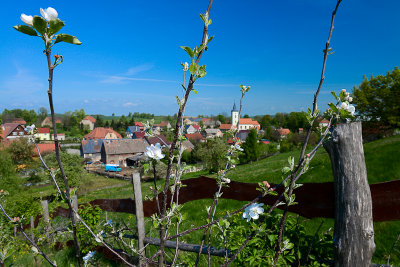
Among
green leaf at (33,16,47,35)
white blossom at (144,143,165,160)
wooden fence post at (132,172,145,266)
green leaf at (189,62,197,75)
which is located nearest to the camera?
green leaf at (33,16,47,35)

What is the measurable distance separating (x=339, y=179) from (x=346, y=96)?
2.24 ft

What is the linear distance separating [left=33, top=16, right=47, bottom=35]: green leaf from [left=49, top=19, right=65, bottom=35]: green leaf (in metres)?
0.02

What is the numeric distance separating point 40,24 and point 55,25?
41mm

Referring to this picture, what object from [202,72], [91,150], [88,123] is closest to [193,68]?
[202,72]

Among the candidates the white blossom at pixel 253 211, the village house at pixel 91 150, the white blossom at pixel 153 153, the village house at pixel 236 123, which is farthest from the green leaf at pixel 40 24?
the village house at pixel 91 150

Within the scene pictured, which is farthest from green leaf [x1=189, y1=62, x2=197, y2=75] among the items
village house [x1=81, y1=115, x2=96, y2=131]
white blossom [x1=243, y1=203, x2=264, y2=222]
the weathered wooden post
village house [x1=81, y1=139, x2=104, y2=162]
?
village house [x1=81, y1=115, x2=96, y2=131]

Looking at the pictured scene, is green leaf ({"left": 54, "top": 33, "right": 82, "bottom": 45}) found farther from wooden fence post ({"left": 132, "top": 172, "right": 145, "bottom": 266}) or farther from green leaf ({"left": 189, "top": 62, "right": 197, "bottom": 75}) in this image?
wooden fence post ({"left": 132, "top": 172, "right": 145, "bottom": 266})

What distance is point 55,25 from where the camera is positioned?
71 cm

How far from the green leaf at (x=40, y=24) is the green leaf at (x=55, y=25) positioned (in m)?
0.02

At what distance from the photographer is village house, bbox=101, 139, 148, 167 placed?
4447 centimetres

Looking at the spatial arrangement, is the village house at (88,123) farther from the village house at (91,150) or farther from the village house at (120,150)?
the village house at (120,150)

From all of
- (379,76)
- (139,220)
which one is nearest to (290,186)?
(139,220)

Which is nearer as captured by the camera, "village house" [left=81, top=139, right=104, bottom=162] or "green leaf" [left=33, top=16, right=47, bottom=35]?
"green leaf" [left=33, top=16, right=47, bottom=35]

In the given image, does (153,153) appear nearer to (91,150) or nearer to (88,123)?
(91,150)
